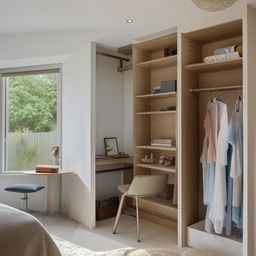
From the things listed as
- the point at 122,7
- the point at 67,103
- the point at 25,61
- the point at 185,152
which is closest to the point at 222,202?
the point at 185,152

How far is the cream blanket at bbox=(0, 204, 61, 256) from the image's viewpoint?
→ 1.59 meters

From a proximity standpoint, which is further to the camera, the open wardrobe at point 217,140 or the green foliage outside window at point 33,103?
the green foliage outside window at point 33,103

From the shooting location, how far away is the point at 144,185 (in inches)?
122

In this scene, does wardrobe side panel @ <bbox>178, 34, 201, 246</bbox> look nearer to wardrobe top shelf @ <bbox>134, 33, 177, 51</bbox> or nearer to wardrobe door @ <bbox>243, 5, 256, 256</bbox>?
wardrobe top shelf @ <bbox>134, 33, 177, 51</bbox>

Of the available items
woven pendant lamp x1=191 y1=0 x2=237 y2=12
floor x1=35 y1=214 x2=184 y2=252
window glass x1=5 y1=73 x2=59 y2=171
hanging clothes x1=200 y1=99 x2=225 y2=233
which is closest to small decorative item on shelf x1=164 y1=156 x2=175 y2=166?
hanging clothes x1=200 y1=99 x2=225 y2=233

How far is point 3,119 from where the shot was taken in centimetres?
425

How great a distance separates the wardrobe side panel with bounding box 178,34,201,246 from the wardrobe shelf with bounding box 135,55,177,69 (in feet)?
0.87

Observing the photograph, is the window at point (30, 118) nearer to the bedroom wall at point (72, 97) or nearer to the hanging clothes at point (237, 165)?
the bedroom wall at point (72, 97)

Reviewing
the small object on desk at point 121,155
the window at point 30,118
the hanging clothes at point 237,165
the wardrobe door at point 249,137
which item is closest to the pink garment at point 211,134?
the hanging clothes at point 237,165

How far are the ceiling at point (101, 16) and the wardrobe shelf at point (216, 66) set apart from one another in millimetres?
478

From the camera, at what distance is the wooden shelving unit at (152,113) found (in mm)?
3508

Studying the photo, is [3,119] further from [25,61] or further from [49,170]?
[49,170]

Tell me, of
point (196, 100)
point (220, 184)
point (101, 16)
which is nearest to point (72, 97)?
point (101, 16)

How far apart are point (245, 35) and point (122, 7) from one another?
116cm
